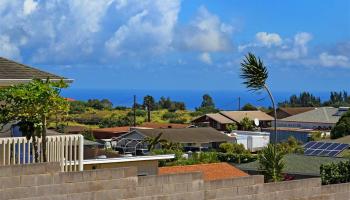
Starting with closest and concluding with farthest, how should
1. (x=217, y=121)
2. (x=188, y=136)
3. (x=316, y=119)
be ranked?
1. (x=188, y=136)
2. (x=316, y=119)
3. (x=217, y=121)

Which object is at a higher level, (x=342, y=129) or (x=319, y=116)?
(x=319, y=116)

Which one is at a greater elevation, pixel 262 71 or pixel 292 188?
pixel 262 71

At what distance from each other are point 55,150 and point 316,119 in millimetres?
67554

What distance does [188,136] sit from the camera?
5762 centimetres

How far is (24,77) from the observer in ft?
44.7

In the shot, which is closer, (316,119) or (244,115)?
(316,119)

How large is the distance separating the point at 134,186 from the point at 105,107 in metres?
101

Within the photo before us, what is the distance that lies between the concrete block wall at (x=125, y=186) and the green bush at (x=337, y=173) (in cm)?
900

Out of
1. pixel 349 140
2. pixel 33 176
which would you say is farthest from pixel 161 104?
pixel 33 176

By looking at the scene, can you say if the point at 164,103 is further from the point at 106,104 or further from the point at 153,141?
the point at 153,141

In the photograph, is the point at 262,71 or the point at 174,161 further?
the point at 174,161

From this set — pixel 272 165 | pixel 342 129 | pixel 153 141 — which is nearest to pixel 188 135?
pixel 153 141

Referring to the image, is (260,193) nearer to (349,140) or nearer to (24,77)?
(24,77)

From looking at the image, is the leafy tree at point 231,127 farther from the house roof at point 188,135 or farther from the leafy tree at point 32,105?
the leafy tree at point 32,105
